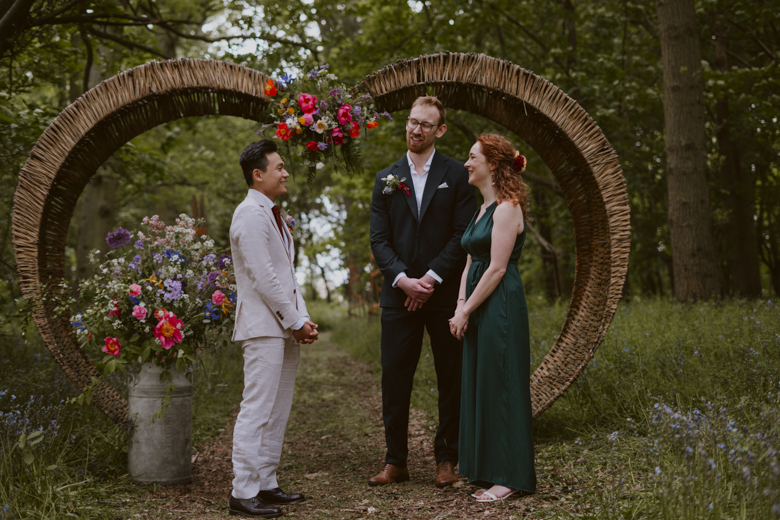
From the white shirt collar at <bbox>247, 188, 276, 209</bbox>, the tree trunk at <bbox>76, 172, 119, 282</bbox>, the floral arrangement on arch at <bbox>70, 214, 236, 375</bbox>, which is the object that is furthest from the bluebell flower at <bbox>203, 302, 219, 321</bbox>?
the tree trunk at <bbox>76, 172, 119, 282</bbox>

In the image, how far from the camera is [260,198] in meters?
3.38

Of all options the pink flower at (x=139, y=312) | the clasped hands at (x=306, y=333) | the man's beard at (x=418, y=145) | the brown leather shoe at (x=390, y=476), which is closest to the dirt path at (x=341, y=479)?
the brown leather shoe at (x=390, y=476)

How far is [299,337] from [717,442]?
7.27 feet

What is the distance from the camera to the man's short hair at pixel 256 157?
3.44 m

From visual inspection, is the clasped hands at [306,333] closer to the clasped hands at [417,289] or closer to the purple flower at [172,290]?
the clasped hands at [417,289]

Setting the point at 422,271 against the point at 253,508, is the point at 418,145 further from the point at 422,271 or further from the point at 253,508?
the point at 253,508

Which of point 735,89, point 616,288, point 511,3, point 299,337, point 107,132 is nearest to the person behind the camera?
point 299,337

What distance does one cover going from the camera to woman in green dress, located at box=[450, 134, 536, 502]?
3.25 meters

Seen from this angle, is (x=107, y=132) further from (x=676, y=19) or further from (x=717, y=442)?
(x=676, y=19)

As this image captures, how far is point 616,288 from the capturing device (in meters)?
3.94

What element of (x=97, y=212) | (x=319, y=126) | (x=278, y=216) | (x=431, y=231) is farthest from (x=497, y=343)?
(x=97, y=212)

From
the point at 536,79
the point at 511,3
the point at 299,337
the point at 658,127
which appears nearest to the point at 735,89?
the point at 658,127

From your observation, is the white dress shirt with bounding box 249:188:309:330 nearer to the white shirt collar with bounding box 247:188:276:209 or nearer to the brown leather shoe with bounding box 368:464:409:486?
the white shirt collar with bounding box 247:188:276:209

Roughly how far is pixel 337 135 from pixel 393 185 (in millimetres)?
498
